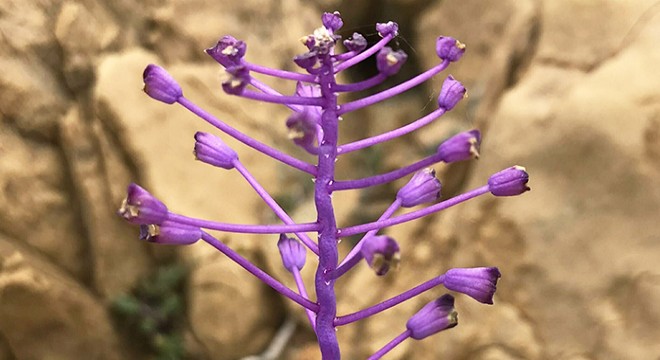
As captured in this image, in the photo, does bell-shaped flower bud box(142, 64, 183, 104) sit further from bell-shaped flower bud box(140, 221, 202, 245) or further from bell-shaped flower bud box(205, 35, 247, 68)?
bell-shaped flower bud box(140, 221, 202, 245)

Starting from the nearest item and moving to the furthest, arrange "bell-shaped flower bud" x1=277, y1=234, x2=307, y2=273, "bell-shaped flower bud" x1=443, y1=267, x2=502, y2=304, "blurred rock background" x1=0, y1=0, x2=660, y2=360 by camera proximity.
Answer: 1. "bell-shaped flower bud" x1=443, y1=267, x2=502, y2=304
2. "bell-shaped flower bud" x1=277, y1=234, x2=307, y2=273
3. "blurred rock background" x1=0, y1=0, x2=660, y2=360

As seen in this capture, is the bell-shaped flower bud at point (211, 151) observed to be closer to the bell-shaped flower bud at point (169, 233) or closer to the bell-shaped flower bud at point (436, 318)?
the bell-shaped flower bud at point (169, 233)

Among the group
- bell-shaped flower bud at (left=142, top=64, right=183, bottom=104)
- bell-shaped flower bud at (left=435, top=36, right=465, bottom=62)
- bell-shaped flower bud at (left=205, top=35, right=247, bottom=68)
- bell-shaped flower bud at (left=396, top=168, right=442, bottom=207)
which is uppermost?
bell-shaped flower bud at (left=435, top=36, right=465, bottom=62)

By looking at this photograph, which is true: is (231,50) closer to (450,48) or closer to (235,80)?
(235,80)

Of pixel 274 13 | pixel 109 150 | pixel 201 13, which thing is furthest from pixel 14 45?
pixel 274 13

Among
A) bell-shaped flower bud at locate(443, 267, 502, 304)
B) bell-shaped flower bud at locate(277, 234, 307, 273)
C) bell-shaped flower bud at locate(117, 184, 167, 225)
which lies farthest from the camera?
bell-shaped flower bud at locate(277, 234, 307, 273)

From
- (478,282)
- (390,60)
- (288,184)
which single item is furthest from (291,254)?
(288,184)

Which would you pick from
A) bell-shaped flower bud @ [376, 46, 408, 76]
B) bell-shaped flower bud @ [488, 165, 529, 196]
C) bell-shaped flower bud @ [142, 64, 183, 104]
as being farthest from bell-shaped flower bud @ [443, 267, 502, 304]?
bell-shaped flower bud @ [142, 64, 183, 104]

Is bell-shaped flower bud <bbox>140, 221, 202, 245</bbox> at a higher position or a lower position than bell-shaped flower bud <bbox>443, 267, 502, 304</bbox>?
lower
